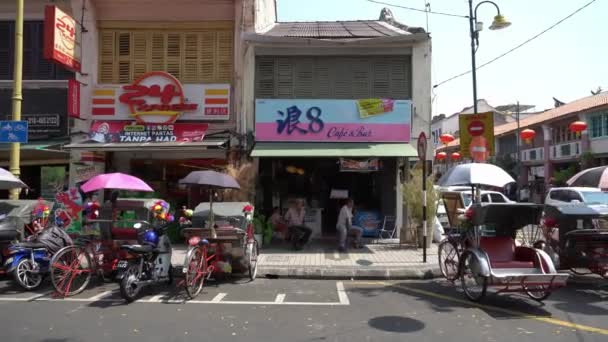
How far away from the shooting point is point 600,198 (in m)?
16.0

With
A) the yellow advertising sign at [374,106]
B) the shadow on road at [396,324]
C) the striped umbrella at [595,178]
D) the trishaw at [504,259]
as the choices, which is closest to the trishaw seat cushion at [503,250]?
the trishaw at [504,259]

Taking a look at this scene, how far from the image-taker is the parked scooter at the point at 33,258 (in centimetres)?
755

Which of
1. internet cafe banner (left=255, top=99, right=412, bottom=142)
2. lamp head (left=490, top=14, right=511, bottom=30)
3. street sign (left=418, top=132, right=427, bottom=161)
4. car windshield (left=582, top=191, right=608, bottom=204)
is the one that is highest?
lamp head (left=490, top=14, right=511, bottom=30)

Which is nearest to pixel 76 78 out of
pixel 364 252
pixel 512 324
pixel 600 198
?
pixel 364 252

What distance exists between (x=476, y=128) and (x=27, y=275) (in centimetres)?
969

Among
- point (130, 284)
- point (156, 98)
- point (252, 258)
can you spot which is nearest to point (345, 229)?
point (252, 258)

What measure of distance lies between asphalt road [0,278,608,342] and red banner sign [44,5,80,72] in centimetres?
602

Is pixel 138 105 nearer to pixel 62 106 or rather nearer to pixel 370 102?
pixel 62 106

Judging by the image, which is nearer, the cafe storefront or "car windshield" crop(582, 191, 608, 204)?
the cafe storefront

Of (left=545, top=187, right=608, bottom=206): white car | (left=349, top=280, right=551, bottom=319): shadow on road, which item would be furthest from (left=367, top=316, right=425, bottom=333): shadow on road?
(left=545, top=187, right=608, bottom=206): white car

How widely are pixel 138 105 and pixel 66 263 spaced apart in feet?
21.9

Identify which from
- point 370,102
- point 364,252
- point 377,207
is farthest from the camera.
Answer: point 377,207

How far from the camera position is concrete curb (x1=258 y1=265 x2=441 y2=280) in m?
9.14

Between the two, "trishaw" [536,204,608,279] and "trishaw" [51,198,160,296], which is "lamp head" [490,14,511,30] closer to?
"trishaw" [536,204,608,279]
